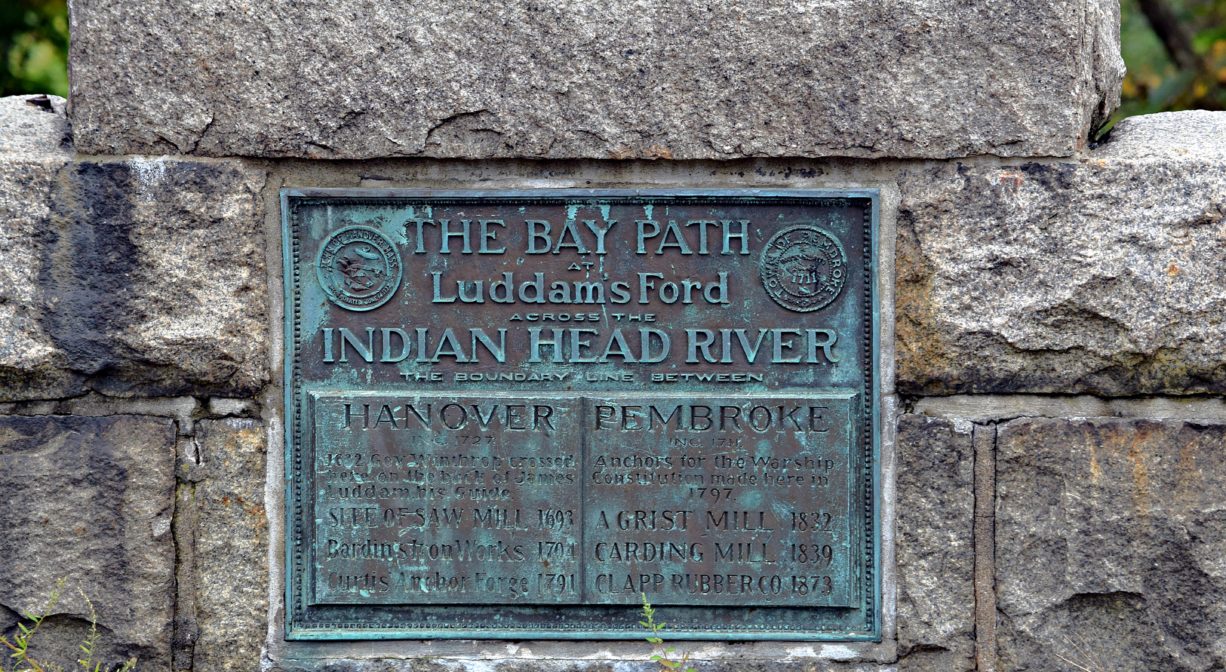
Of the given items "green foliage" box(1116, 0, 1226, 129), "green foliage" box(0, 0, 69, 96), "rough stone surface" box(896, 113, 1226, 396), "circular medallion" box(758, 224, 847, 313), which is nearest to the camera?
"rough stone surface" box(896, 113, 1226, 396)

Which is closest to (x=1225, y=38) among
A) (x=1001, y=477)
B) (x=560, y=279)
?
(x=1001, y=477)

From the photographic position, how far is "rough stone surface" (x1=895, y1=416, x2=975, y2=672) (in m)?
2.52

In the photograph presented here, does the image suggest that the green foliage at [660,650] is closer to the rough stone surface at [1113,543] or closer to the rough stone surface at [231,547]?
the rough stone surface at [1113,543]

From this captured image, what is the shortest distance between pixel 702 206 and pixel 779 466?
614mm

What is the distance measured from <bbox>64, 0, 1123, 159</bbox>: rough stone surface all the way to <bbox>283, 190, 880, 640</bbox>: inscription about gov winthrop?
0.17 m

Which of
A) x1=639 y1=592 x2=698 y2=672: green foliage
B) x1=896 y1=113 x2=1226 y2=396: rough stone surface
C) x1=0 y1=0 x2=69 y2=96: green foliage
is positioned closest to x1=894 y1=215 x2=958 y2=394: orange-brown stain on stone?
x1=896 y1=113 x2=1226 y2=396: rough stone surface

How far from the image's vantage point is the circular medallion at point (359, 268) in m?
2.58

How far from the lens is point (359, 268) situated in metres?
2.58

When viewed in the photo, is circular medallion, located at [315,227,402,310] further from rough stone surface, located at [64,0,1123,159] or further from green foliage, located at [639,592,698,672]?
green foliage, located at [639,592,698,672]

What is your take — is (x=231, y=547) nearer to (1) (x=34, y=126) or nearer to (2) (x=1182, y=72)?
(1) (x=34, y=126)

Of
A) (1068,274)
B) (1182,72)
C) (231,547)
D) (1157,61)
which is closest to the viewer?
(1068,274)

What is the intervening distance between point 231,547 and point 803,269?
4.72 ft

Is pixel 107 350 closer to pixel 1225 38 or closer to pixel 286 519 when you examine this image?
pixel 286 519

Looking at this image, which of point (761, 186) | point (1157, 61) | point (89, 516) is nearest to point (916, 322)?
point (761, 186)
